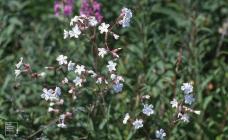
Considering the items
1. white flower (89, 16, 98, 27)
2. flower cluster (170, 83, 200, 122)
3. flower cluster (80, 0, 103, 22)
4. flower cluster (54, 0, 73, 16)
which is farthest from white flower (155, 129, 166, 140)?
flower cluster (54, 0, 73, 16)

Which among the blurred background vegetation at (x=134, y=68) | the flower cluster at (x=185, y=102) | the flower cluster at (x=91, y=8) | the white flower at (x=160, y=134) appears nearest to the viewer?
the flower cluster at (x=185, y=102)

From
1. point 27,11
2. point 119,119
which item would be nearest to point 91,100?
point 119,119

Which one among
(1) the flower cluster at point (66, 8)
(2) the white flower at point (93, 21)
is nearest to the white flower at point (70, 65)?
(2) the white flower at point (93, 21)

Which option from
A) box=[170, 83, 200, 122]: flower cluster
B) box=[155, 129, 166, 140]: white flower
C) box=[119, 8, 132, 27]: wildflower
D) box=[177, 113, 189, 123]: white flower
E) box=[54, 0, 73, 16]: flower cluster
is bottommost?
box=[155, 129, 166, 140]: white flower

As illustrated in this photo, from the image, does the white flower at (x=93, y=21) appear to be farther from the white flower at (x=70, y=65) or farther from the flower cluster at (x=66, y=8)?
the flower cluster at (x=66, y=8)

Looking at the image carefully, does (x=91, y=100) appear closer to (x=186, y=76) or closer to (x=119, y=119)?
(x=119, y=119)

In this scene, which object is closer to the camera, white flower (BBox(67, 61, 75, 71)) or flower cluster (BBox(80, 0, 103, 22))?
white flower (BBox(67, 61, 75, 71))

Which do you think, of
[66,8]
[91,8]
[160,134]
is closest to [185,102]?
[160,134]

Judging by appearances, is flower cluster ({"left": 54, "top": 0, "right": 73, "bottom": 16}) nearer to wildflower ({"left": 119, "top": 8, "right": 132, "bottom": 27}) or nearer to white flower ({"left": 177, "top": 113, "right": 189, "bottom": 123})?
wildflower ({"left": 119, "top": 8, "right": 132, "bottom": 27})
